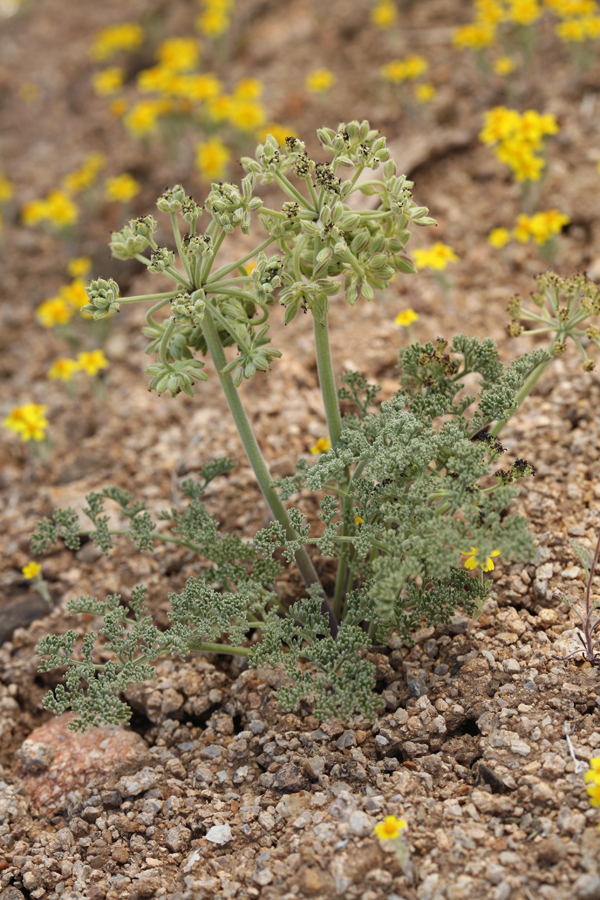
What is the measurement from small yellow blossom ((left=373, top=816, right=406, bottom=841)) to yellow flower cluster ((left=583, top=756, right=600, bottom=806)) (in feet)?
1.65

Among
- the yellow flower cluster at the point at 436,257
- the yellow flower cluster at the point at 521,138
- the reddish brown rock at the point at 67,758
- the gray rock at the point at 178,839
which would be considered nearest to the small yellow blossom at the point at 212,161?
the yellow flower cluster at the point at 521,138

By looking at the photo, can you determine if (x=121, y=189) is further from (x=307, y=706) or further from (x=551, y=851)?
(x=551, y=851)

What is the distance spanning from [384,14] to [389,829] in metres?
5.86

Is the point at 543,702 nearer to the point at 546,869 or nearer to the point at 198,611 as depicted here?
the point at 546,869

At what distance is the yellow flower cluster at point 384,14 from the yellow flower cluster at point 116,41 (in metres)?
2.16

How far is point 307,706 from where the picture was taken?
2.62 metres

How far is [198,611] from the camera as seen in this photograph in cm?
246

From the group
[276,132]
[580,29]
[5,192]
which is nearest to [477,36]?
[580,29]

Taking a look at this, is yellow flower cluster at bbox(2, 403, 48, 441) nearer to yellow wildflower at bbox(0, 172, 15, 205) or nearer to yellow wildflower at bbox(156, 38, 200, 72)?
yellow wildflower at bbox(0, 172, 15, 205)

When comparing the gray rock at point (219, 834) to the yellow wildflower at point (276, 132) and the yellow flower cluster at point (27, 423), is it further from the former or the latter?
the yellow wildflower at point (276, 132)

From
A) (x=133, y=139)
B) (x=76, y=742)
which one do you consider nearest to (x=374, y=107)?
(x=133, y=139)

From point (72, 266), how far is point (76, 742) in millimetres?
3127

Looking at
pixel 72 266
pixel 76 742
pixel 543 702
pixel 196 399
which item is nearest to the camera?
pixel 543 702

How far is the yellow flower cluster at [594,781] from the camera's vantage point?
2.00 metres
